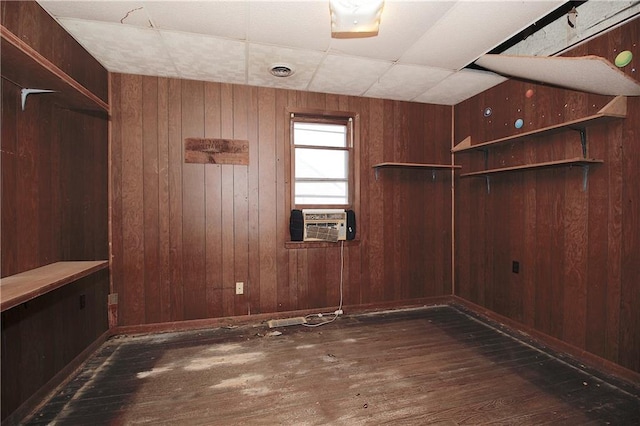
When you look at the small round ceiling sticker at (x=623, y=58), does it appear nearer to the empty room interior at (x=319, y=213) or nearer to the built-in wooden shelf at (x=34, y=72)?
the empty room interior at (x=319, y=213)

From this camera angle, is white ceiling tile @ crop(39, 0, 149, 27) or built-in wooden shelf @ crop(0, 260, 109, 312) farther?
white ceiling tile @ crop(39, 0, 149, 27)

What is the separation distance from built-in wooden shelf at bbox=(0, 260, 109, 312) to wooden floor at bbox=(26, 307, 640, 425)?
0.80m

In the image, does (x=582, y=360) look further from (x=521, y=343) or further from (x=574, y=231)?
(x=574, y=231)

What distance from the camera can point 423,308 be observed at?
338 cm

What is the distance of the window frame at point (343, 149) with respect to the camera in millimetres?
3083

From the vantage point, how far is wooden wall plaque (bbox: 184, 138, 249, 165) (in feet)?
9.25

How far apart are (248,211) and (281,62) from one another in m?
1.42

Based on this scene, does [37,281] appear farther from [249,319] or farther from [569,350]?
[569,350]

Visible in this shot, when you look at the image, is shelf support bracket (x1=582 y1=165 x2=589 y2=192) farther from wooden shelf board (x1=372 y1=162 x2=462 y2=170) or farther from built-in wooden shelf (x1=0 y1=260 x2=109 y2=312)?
built-in wooden shelf (x1=0 y1=260 x2=109 y2=312)

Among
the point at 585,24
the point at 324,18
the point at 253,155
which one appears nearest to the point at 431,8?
the point at 324,18

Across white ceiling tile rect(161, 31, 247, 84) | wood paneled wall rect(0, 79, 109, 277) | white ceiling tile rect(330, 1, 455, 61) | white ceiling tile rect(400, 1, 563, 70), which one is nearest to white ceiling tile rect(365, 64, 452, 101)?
white ceiling tile rect(400, 1, 563, 70)

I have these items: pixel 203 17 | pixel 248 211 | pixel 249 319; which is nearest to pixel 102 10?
pixel 203 17

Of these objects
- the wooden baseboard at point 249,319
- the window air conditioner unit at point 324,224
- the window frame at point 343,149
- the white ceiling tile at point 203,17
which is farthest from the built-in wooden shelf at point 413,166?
the white ceiling tile at point 203,17

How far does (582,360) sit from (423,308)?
1420mm
